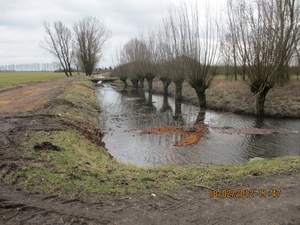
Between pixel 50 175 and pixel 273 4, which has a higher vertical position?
pixel 273 4

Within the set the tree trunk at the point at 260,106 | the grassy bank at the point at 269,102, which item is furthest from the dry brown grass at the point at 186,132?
the grassy bank at the point at 269,102

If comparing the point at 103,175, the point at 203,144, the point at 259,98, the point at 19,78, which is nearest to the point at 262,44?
the point at 259,98

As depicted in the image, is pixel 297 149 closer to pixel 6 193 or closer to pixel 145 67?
pixel 6 193

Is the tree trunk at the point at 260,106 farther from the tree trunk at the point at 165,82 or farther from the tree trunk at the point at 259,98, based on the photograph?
the tree trunk at the point at 165,82

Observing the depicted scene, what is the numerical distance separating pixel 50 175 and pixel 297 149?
8.74 meters

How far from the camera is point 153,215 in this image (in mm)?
3641

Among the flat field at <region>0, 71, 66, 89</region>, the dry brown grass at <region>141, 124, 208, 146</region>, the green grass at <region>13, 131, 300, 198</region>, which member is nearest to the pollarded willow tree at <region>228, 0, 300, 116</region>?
the dry brown grass at <region>141, 124, 208, 146</region>

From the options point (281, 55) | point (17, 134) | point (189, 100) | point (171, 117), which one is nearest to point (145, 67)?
point (189, 100)

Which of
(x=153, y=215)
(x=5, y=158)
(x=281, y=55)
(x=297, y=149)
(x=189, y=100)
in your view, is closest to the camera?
(x=153, y=215)
